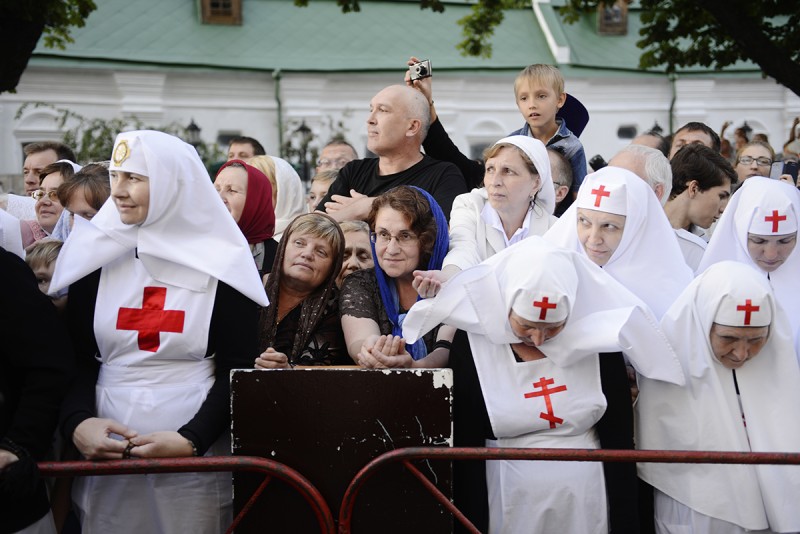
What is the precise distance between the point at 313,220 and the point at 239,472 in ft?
4.32

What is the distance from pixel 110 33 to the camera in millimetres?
24531

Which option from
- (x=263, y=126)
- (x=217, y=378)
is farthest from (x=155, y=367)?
(x=263, y=126)

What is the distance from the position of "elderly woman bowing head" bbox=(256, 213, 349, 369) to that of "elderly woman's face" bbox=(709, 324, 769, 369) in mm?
1551

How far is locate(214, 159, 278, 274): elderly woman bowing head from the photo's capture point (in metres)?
4.96

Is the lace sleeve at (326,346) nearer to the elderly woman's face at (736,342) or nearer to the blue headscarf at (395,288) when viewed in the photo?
the blue headscarf at (395,288)

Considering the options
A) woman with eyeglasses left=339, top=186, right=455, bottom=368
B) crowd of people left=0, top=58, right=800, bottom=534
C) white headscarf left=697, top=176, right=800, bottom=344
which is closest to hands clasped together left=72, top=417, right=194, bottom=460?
crowd of people left=0, top=58, right=800, bottom=534

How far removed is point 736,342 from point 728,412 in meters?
0.28

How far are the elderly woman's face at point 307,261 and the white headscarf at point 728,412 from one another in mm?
1513

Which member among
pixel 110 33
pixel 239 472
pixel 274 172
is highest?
pixel 110 33

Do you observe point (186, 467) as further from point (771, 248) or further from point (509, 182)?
point (771, 248)

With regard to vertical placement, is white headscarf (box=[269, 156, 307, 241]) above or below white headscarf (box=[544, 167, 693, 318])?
above

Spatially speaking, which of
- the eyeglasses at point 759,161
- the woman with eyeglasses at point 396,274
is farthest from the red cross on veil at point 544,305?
the eyeglasses at point 759,161

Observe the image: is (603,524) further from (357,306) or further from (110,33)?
(110,33)

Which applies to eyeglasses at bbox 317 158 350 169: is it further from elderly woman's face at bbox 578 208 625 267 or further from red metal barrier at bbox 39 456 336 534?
red metal barrier at bbox 39 456 336 534
